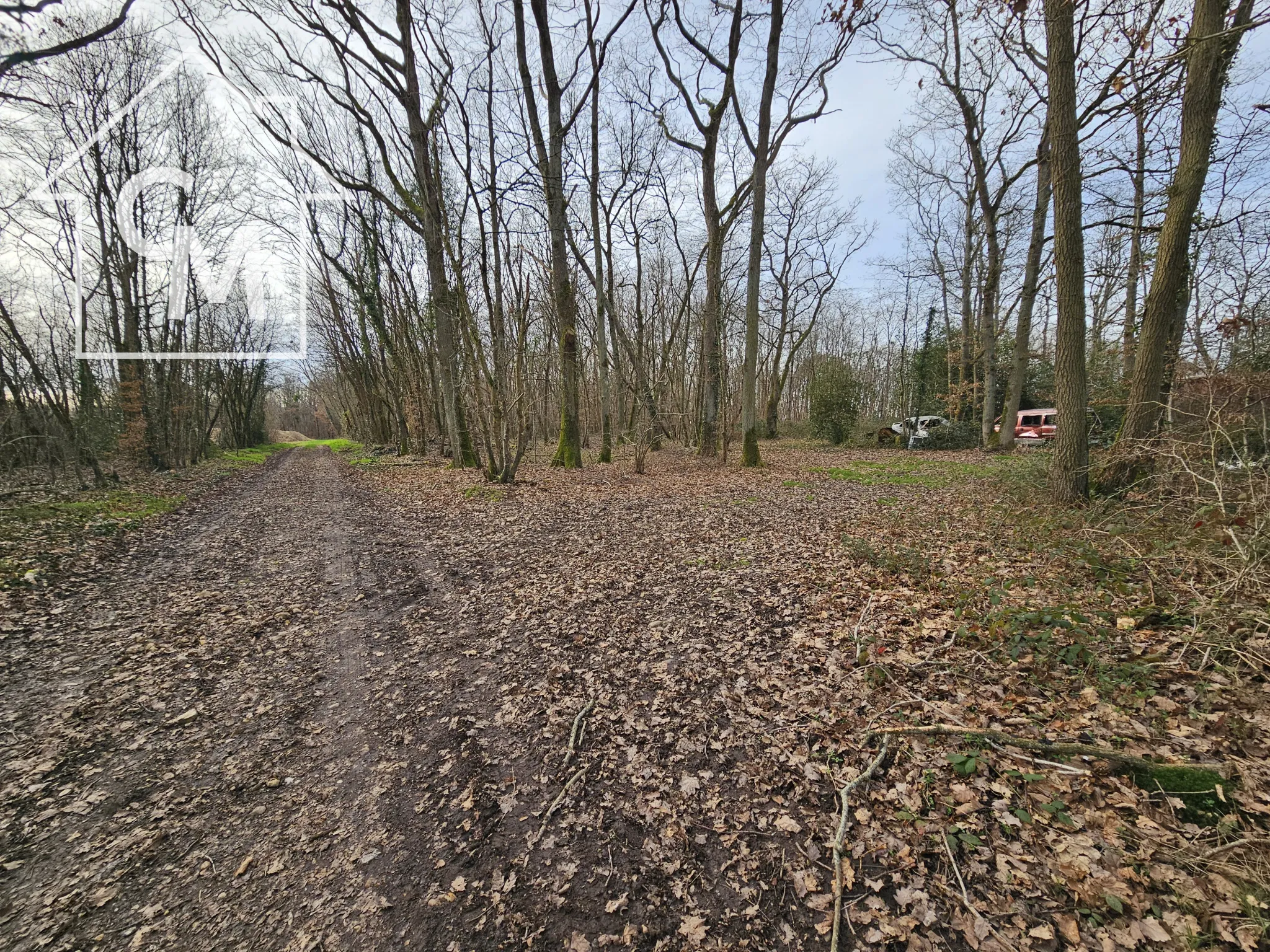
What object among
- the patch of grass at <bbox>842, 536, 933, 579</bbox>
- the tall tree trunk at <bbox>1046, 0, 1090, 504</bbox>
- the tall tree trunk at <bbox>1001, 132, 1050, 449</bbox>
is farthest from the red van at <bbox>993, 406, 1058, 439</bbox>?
the patch of grass at <bbox>842, 536, 933, 579</bbox>

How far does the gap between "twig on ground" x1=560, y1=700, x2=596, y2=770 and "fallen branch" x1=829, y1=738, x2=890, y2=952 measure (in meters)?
1.60

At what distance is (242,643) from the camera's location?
185 inches

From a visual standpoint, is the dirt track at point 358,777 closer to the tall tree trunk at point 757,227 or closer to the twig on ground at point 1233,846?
the twig on ground at point 1233,846

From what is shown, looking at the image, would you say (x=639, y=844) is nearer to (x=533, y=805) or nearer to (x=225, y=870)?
(x=533, y=805)

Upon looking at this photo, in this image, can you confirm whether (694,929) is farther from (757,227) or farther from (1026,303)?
(1026,303)

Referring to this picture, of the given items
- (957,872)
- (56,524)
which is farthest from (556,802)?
(56,524)

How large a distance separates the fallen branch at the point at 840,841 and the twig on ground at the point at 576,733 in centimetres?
160

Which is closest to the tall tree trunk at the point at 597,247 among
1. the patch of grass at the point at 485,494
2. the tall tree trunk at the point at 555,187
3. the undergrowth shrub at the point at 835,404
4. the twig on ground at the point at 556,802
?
the tall tree trunk at the point at 555,187

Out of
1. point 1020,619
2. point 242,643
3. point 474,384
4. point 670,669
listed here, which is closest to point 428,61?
point 474,384

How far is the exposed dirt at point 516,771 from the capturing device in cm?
217

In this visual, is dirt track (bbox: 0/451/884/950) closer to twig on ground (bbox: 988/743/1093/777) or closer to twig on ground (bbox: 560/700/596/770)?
twig on ground (bbox: 560/700/596/770)

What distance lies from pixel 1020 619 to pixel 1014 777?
1.53 meters

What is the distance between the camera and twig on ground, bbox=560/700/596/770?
10.2 feet

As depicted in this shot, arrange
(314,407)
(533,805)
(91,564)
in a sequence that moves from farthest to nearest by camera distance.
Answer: (314,407)
(91,564)
(533,805)
